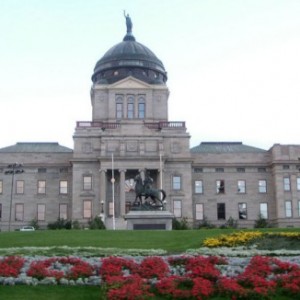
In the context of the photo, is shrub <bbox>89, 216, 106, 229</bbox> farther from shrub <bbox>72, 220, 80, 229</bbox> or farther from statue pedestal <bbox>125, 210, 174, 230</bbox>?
statue pedestal <bbox>125, 210, 174, 230</bbox>

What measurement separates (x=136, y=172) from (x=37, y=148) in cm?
1705

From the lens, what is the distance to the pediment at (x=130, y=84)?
90.4 metres

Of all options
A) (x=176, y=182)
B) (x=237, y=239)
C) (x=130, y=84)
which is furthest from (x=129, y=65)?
(x=237, y=239)

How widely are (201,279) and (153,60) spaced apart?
8141cm

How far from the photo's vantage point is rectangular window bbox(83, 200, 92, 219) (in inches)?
3105

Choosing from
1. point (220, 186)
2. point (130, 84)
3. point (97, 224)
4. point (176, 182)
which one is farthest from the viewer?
point (130, 84)

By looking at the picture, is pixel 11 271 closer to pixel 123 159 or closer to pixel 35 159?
pixel 123 159

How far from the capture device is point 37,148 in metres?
89.0

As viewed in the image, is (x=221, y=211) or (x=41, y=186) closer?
(x=41, y=186)

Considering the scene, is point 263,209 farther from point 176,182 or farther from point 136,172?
point 136,172

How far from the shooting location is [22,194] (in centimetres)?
8325

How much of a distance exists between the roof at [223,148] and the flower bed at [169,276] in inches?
2667

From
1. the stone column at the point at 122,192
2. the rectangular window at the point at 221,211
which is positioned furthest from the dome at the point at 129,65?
the rectangular window at the point at 221,211

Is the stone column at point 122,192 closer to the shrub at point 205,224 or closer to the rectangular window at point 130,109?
the shrub at point 205,224
